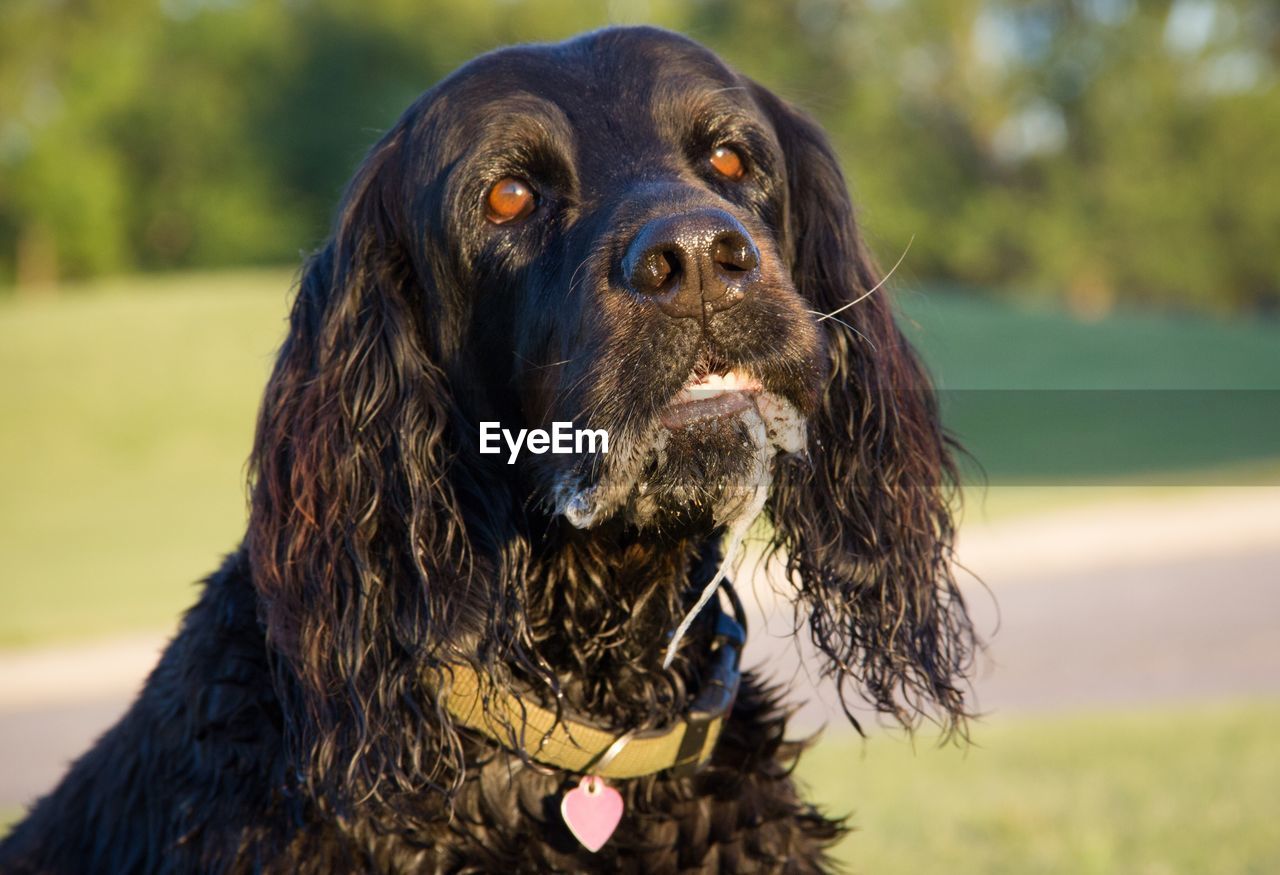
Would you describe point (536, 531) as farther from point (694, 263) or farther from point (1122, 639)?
point (1122, 639)

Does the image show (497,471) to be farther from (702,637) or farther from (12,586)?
(12,586)

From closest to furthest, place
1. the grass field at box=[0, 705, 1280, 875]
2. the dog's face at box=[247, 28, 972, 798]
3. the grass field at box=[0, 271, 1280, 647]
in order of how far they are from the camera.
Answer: the dog's face at box=[247, 28, 972, 798], the grass field at box=[0, 705, 1280, 875], the grass field at box=[0, 271, 1280, 647]

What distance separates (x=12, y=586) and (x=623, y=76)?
1417 cm

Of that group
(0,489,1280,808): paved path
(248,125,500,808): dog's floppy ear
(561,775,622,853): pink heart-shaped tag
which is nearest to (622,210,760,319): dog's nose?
(248,125,500,808): dog's floppy ear

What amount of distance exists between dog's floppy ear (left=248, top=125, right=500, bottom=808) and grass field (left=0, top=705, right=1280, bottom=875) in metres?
1.82

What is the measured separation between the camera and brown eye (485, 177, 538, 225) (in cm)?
296

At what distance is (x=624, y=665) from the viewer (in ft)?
10.0

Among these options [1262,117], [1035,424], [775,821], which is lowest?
[775,821]

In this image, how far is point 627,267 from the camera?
2535 mm

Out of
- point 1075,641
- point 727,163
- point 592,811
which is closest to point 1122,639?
point 1075,641

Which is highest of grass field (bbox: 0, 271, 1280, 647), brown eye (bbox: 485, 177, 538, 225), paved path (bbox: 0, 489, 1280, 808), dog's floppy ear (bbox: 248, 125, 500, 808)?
grass field (bbox: 0, 271, 1280, 647)

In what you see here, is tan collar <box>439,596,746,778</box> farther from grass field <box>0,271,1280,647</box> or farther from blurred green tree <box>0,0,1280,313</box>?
blurred green tree <box>0,0,1280,313</box>

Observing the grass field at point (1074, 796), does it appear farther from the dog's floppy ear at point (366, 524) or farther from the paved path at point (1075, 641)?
the dog's floppy ear at point (366, 524)

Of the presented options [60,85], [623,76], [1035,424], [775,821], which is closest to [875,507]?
[775,821]
